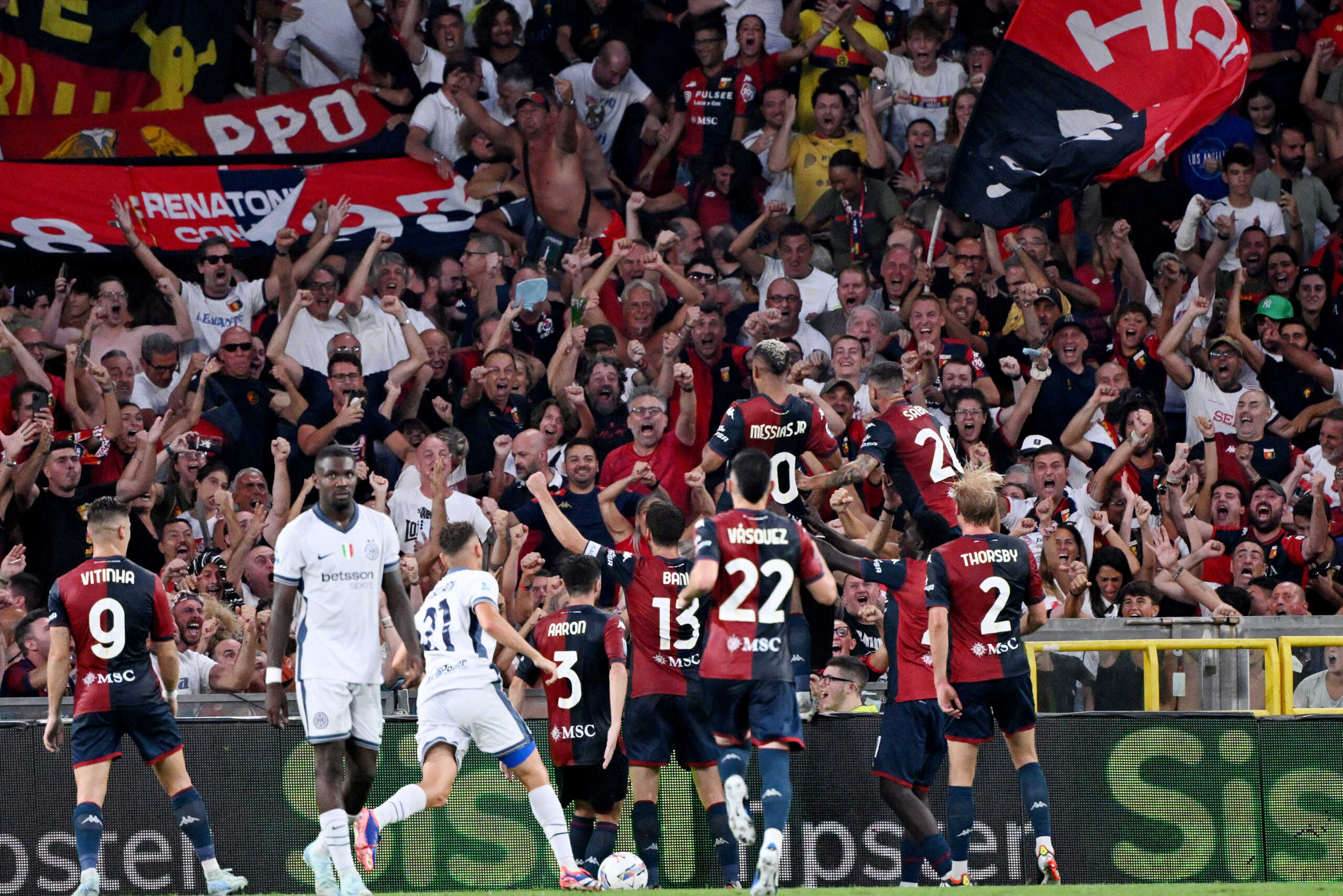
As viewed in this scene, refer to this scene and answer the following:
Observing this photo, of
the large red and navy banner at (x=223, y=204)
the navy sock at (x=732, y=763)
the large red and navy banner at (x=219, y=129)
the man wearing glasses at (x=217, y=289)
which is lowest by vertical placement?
the navy sock at (x=732, y=763)

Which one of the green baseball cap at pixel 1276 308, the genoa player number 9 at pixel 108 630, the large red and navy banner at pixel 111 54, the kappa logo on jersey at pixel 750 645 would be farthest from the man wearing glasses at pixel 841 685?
the large red and navy banner at pixel 111 54

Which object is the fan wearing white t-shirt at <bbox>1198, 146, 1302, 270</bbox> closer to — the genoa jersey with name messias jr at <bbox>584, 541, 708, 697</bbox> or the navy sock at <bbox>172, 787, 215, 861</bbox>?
the genoa jersey with name messias jr at <bbox>584, 541, 708, 697</bbox>

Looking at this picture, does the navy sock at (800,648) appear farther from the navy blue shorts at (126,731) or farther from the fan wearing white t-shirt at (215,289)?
the fan wearing white t-shirt at (215,289)

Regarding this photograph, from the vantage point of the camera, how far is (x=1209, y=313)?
16.0 meters

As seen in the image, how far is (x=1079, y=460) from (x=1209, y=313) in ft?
8.19

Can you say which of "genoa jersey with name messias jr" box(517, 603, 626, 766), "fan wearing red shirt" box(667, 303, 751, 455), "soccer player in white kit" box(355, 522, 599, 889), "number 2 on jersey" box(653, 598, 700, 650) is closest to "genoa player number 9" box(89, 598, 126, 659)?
"soccer player in white kit" box(355, 522, 599, 889)

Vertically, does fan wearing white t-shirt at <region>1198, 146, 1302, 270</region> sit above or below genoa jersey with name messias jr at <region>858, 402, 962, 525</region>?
above

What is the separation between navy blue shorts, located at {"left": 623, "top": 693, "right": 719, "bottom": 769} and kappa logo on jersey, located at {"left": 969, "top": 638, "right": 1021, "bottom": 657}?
162cm

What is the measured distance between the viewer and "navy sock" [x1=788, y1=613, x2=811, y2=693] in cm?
1036

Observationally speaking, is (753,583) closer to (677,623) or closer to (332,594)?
(677,623)

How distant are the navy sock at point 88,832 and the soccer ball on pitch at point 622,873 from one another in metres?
2.56

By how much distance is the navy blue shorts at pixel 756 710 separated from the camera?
8.37m

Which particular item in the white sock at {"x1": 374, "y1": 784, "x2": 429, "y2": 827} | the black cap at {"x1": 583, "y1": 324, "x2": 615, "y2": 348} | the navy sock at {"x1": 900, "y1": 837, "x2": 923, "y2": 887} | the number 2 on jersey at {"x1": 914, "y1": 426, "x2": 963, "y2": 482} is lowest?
the navy sock at {"x1": 900, "y1": 837, "x2": 923, "y2": 887}

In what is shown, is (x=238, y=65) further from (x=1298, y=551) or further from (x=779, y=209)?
(x=1298, y=551)
